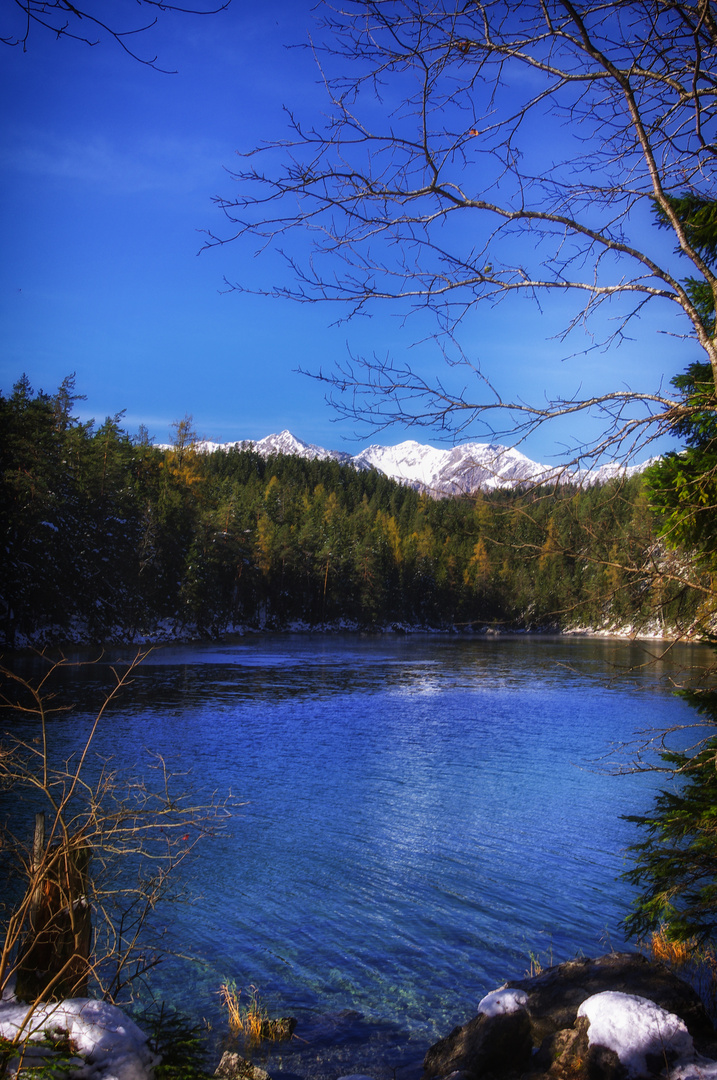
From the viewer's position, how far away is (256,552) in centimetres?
7356

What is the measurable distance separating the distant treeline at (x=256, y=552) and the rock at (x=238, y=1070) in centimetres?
298

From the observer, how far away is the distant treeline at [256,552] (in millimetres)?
3992

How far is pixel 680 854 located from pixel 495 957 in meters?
3.03

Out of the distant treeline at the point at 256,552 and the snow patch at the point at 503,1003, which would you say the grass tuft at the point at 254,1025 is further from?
the distant treeline at the point at 256,552

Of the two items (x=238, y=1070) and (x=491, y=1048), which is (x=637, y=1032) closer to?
(x=491, y=1048)

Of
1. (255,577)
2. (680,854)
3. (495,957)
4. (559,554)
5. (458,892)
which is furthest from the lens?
(255,577)

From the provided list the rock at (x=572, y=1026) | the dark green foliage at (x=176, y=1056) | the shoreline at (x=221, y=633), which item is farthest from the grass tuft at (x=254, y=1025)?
A: the shoreline at (x=221, y=633)

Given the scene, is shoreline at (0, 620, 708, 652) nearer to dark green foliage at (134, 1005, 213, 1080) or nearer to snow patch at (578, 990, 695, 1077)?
snow patch at (578, 990, 695, 1077)

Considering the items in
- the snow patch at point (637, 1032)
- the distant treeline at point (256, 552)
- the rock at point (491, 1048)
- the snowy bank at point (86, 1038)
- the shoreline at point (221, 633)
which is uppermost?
the distant treeline at point (256, 552)

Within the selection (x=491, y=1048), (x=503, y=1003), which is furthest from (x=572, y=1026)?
(x=491, y=1048)

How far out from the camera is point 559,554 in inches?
146

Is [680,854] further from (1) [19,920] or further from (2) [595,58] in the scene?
(2) [595,58]

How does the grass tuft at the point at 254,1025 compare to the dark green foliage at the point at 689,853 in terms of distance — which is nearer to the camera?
the dark green foliage at the point at 689,853

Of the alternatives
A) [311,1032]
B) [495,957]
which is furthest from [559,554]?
[495,957]
